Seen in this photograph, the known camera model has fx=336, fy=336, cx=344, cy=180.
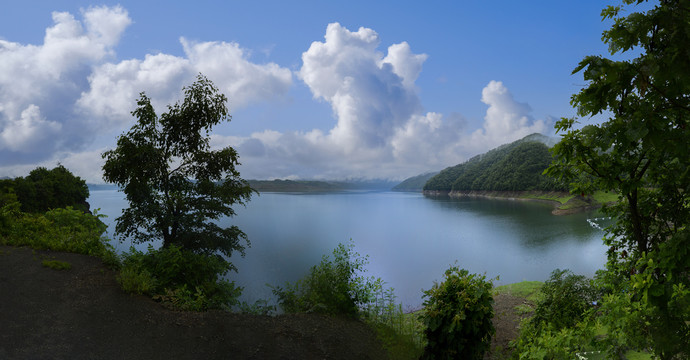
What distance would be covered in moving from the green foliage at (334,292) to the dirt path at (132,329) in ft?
1.71

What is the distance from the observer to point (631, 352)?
4512 millimetres

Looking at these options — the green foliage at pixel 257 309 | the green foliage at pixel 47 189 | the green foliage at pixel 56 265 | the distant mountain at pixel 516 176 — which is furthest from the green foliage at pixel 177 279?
the distant mountain at pixel 516 176

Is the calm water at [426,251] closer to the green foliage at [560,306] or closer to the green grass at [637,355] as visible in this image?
the green foliage at [560,306]

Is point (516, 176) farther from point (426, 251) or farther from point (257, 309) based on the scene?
point (257, 309)

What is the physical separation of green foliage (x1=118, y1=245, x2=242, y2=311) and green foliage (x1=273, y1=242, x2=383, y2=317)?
5.42 feet

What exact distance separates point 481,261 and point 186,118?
28.4 m

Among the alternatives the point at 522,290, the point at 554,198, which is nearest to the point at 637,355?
the point at 522,290

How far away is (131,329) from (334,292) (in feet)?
14.6

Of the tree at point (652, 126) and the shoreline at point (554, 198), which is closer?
the tree at point (652, 126)

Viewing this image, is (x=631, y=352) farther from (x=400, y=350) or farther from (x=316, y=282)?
(x=316, y=282)

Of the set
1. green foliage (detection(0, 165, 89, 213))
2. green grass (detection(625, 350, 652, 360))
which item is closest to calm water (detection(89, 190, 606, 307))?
green foliage (detection(0, 165, 89, 213))

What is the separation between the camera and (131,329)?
638cm

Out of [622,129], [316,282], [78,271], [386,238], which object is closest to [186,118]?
[78,271]

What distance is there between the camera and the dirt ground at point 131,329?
18.9 feet
